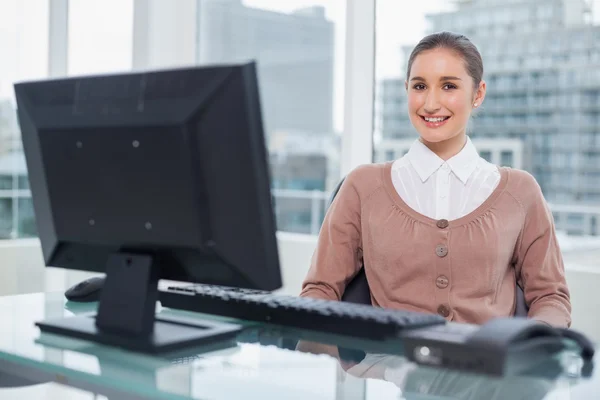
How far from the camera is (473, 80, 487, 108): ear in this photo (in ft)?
5.93

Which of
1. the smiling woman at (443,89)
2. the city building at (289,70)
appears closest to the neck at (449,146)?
the smiling woman at (443,89)

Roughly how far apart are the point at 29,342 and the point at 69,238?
0.56 feet

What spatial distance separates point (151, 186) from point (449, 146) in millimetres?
879

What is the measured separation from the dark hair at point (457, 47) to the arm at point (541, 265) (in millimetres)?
301

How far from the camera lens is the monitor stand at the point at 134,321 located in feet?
3.69

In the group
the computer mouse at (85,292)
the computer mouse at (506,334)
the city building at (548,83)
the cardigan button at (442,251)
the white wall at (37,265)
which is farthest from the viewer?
the city building at (548,83)

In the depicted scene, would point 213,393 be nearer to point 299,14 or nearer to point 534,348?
point 534,348

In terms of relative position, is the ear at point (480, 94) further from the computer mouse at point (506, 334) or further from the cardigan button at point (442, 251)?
the computer mouse at point (506, 334)

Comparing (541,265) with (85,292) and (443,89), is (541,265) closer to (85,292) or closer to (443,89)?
(443,89)

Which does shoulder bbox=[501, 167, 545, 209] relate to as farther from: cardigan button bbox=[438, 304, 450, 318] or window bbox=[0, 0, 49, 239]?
window bbox=[0, 0, 49, 239]

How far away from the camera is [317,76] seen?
561 cm

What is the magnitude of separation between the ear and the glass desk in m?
0.83

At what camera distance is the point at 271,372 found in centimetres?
103

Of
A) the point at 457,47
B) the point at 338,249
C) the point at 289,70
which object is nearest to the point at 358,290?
the point at 338,249
